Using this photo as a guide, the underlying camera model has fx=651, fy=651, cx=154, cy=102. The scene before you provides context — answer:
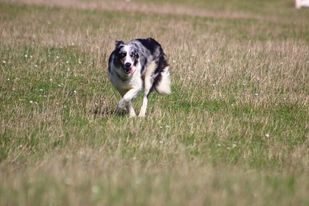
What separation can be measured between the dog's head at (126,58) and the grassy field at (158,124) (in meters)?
0.76

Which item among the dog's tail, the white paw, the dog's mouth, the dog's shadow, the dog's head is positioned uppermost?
the dog's head

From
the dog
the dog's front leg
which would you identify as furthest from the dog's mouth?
the dog's front leg

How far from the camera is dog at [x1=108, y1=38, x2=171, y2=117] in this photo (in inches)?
381

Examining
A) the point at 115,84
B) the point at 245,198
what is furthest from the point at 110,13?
the point at 245,198

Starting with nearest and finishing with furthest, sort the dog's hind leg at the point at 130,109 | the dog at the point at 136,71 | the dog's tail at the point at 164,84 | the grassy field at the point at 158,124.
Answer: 1. the grassy field at the point at 158,124
2. the dog at the point at 136,71
3. the dog's hind leg at the point at 130,109
4. the dog's tail at the point at 164,84

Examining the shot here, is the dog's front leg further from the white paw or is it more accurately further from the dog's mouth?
the dog's mouth

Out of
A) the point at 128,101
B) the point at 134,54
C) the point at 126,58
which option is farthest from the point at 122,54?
the point at 128,101

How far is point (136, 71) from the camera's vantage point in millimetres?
9859

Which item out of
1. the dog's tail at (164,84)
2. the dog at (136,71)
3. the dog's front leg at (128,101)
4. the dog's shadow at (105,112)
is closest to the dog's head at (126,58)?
the dog at (136,71)

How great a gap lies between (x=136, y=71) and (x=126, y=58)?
35 cm

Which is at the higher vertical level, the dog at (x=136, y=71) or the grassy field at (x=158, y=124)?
the dog at (x=136, y=71)

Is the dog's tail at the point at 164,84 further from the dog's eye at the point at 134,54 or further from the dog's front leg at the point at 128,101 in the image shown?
the dog's eye at the point at 134,54

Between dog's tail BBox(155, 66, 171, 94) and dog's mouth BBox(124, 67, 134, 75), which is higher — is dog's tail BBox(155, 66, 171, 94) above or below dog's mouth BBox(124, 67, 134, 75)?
below

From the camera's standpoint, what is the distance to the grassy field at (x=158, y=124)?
234 inches
